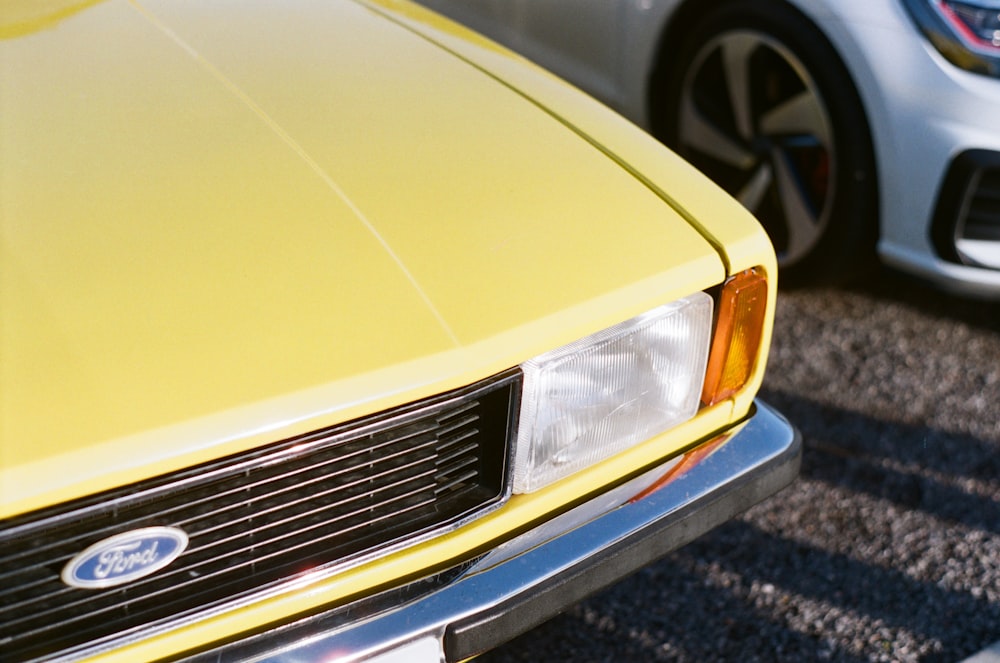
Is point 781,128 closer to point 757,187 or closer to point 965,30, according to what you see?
point 757,187

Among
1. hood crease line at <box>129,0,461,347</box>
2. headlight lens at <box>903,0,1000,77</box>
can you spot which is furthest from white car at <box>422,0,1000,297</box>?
hood crease line at <box>129,0,461,347</box>

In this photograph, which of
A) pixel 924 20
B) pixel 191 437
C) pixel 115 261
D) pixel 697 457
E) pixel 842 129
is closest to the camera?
pixel 191 437

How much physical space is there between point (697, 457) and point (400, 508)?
0.54 m

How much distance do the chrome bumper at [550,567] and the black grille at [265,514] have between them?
0.08m

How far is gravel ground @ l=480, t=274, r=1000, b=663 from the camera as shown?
211 cm

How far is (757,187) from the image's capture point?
3.16m

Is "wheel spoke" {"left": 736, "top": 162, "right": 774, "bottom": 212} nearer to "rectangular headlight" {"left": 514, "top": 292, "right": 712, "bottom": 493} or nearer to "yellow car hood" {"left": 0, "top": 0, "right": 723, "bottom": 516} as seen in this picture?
"yellow car hood" {"left": 0, "top": 0, "right": 723, "bottom": 516}

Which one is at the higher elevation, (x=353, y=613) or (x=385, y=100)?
(x=385, y=100)

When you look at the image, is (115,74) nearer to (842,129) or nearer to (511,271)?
(511,271)

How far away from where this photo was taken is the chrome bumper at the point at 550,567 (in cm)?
135

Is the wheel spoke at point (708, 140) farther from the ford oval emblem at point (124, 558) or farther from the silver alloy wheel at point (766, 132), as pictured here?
the ford oval emblem at point (124, 558)

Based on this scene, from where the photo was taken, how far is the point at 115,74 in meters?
1.73

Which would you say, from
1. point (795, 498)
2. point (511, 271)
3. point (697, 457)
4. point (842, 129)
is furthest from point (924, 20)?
point (511, 271)

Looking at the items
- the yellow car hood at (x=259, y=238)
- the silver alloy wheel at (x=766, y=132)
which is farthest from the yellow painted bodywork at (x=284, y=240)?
the silver alloy wheel at (x=766, y=132)
